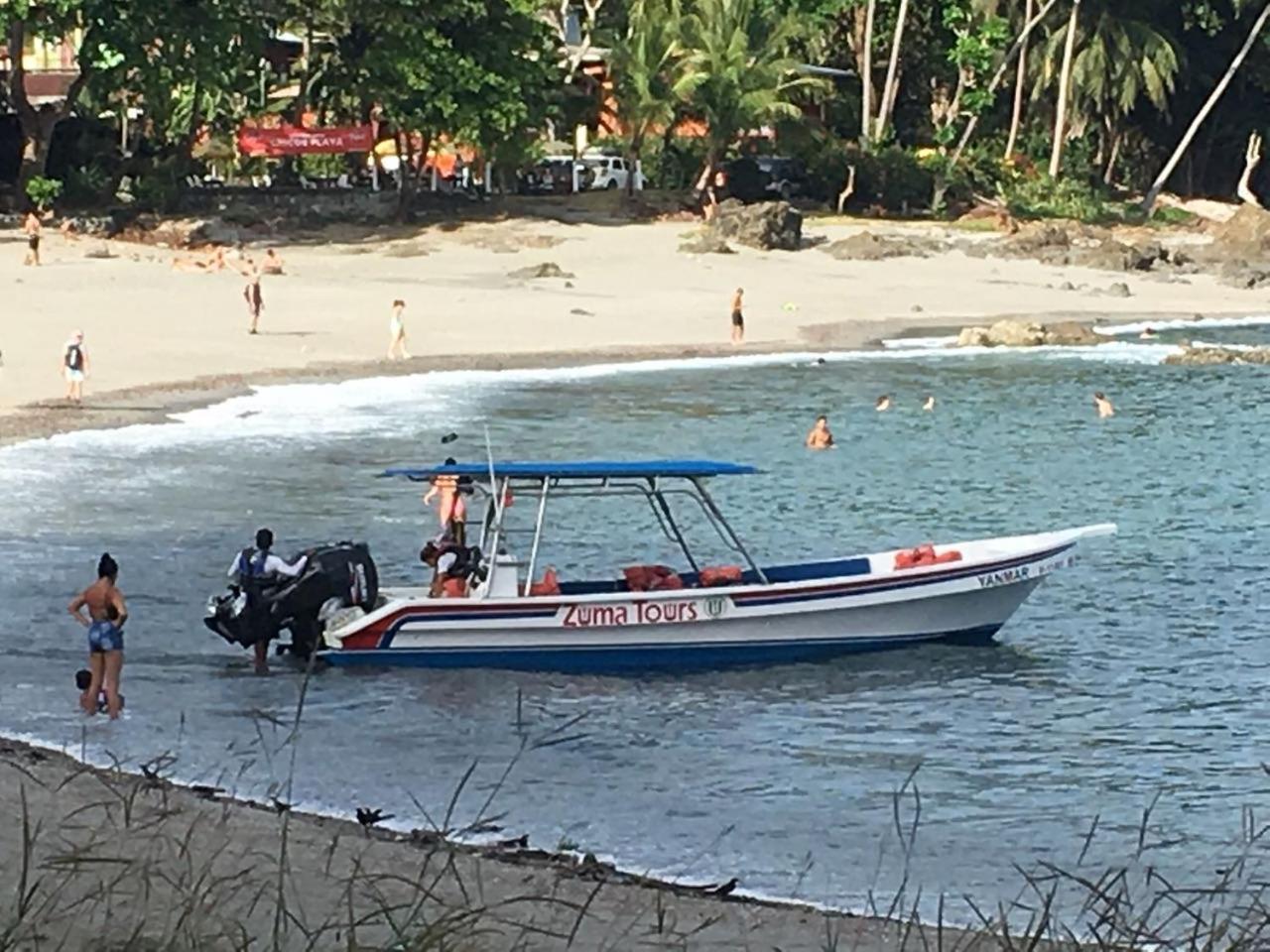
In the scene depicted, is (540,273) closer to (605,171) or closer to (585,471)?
(605,171)

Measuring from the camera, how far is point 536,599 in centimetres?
1914

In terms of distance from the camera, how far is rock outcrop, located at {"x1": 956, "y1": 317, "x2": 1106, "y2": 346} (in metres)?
51.8

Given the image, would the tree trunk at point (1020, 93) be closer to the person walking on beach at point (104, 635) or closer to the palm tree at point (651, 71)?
the palm tree at point (651, 71)

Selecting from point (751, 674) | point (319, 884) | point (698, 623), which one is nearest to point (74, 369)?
point (698, 623)

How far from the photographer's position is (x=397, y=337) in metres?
44.2

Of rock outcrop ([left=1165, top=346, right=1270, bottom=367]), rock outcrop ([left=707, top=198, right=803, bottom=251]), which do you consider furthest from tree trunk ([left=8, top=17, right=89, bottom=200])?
rock outcrop ([left=1165, top=346, right=1270, bottom=367])

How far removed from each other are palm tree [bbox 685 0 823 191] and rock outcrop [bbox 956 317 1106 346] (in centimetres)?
1504

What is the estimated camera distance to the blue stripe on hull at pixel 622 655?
19.2 m

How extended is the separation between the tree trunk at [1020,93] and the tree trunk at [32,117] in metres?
32.4

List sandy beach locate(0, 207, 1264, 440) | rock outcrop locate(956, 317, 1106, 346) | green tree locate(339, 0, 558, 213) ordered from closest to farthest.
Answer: sandy beach locate(0, 207, 1264, 440) < rock outcrop locate(956, 317, 1106, 346) < green tree locate(339, 0, 558, 213)

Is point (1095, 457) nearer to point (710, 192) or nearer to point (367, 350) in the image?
point (367, 350)

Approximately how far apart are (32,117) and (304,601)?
43.3 meters

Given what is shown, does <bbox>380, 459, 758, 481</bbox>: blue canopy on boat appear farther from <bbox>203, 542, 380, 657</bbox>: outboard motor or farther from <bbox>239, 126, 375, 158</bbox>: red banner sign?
<bbox>239, 126, 375, 158</bbox>: red banner sign

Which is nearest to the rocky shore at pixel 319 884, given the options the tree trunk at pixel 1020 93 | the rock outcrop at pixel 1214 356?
the rock outcrop at pixel 1214 356
